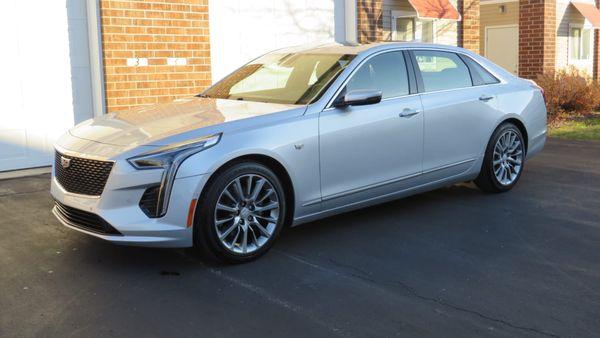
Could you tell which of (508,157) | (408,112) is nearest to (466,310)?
(408,112)

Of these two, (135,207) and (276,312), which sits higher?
(135,207)

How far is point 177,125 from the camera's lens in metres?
4.96

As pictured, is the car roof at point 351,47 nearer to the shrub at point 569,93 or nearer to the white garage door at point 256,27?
the white garage door at point 256,27

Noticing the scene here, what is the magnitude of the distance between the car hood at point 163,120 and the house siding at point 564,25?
47.7 ft

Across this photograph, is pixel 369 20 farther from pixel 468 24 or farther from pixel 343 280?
pixel 343 280

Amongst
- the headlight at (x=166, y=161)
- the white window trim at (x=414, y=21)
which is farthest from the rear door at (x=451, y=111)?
the white window trim at (x=414, y=21)

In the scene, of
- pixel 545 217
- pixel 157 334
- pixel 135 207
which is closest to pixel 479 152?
pixel 545 217

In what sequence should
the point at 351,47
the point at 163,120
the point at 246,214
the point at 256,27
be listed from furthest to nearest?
Answer: the point at 256,27 < the point at 351,47 < the point at 163,120 < the point at 246,214

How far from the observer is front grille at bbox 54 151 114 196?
4.64 meters

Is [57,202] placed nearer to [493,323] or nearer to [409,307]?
[409,307]

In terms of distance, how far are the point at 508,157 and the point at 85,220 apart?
435cm

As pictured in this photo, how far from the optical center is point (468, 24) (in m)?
13.8

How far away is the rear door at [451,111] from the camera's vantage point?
6172 millimetres

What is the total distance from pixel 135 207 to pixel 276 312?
1248 millimetres
